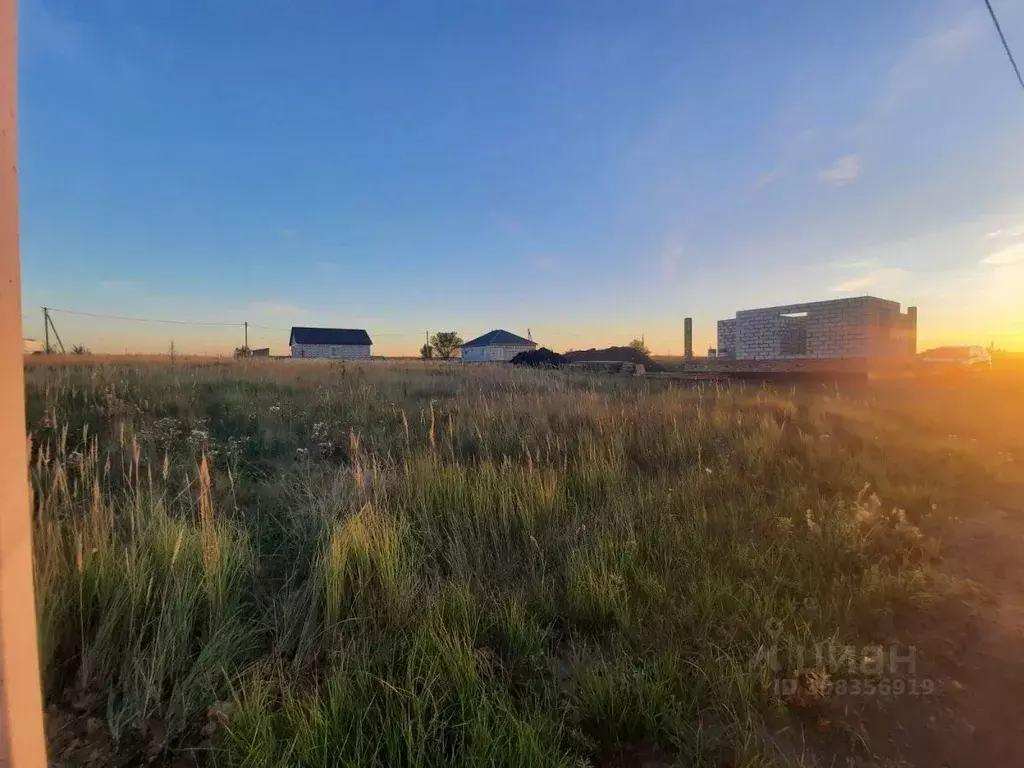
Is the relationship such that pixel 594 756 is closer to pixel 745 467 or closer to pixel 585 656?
pixel 585 656

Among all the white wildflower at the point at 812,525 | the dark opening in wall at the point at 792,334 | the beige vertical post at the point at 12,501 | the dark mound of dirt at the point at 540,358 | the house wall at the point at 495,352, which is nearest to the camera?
the beige vertical post at the point at 12,501

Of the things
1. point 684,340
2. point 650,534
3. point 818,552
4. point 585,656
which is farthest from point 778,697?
point 684,340

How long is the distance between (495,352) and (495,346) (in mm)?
757

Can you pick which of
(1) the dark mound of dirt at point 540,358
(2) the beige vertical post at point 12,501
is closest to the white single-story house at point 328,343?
(1) the dark mound of dirt at point 540,358

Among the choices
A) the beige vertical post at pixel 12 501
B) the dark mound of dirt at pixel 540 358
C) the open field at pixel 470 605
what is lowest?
the open field at pixel 470 605

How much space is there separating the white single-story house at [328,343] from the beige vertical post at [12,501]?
61.9 metres

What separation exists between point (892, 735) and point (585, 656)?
4.04 ft

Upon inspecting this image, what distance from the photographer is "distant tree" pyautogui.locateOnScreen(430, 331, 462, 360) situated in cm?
6769

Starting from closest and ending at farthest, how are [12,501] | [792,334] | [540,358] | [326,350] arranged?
[12,501] → [792,334] → [540,358] → [326,350]

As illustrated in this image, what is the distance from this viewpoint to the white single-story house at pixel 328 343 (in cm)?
6166

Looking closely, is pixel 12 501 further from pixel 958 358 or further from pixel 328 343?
pixel 328 343

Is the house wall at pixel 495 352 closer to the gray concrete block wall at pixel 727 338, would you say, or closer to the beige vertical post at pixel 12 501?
the gray concrete block wall at pixel 727 338

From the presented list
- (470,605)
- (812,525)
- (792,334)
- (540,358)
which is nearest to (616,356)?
(540,358)

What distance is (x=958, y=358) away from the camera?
65.3 feet
